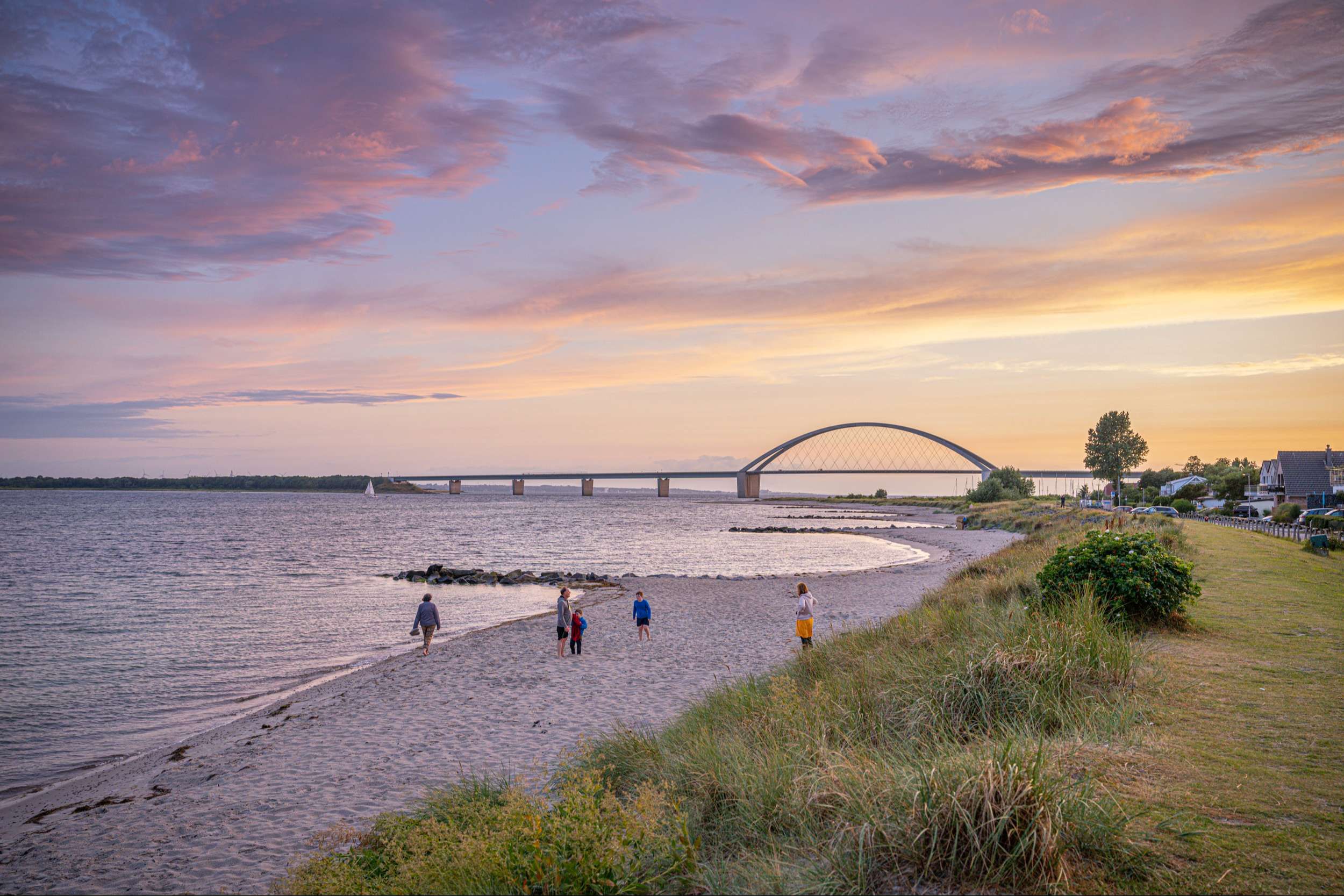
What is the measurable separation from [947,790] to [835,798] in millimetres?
1241

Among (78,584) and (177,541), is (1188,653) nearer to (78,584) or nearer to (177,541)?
(78,584)

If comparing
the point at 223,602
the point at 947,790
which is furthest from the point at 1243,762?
the point at 223,602

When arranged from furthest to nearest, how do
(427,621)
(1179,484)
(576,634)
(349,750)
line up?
(1179,484)
(427,621)
(576,634)
(349,750)

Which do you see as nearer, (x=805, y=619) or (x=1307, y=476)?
(x=805, y=619)

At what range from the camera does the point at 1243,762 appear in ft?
24.5

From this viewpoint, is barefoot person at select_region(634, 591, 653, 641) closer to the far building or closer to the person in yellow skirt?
the person in yellow skirt

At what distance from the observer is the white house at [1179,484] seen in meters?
115

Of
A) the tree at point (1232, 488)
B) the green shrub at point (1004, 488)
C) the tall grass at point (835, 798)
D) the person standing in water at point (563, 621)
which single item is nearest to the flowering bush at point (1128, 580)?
the tall grass at point (835, 798)

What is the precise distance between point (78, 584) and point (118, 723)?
106 feet

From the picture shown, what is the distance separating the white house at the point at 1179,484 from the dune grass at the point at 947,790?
121774 millimetres

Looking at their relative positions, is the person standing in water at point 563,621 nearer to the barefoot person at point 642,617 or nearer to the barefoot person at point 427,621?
the barefoot person at point 642,617

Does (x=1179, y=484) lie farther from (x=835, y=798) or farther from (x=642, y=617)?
(x=835, y=798)

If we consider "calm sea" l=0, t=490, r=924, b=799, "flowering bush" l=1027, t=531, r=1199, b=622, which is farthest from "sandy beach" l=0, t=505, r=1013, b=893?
"flowering bush" l=1027, t=531, r=1199, b=622

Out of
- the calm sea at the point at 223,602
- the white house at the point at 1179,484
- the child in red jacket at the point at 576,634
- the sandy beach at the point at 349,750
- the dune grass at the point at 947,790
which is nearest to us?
the dune grass at the point at 947,790
